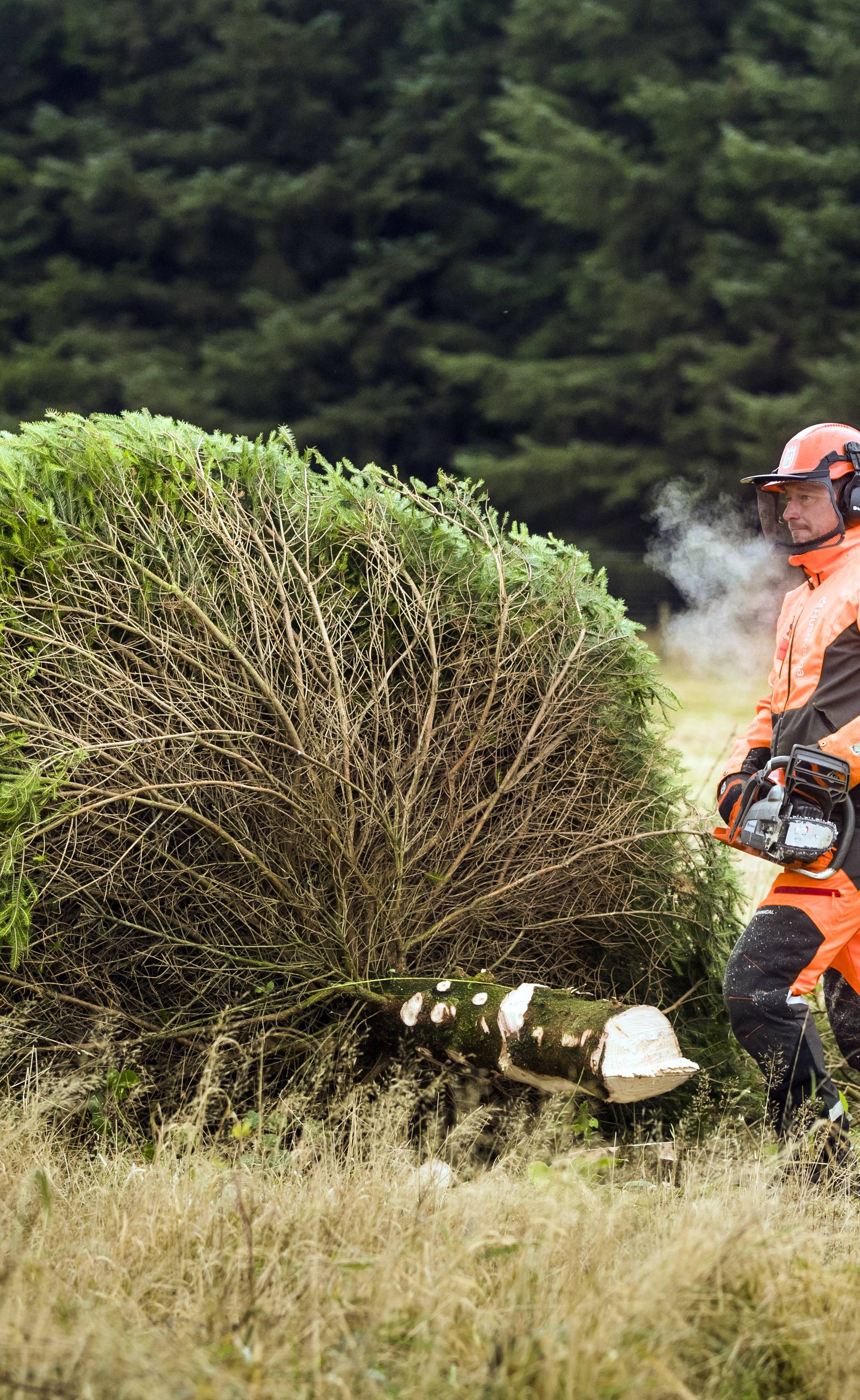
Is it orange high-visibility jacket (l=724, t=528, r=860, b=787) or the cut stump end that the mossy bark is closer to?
the cut stump end

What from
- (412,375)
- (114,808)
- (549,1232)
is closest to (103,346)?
(412,375)

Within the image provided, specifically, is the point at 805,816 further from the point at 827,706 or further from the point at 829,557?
the point at 829,557

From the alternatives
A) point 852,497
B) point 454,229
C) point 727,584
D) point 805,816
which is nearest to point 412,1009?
point 805,816

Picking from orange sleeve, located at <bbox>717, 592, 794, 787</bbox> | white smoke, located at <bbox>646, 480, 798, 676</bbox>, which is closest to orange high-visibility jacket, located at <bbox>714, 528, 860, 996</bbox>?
orange sleeve, located at <bbox>717, 592, 794, 787</bbox>

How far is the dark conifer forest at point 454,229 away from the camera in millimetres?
20812

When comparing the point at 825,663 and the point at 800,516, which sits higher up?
the point at 800,516

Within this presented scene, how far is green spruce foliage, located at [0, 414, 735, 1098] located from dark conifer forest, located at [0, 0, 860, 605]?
1522 cm

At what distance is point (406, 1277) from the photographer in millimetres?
2775

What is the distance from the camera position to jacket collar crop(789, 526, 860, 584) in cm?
412

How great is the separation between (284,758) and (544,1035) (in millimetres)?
1293

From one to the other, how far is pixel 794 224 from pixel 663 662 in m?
9.03

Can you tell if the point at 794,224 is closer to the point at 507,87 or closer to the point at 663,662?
the point at 507,87

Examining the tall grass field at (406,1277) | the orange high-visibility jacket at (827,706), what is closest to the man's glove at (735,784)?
the orange high-visibility jacket at (827,706)

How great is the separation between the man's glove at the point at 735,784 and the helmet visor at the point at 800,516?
701mm
